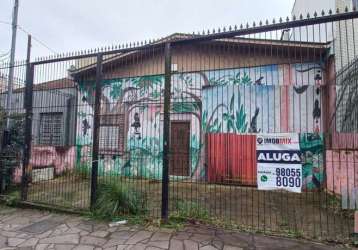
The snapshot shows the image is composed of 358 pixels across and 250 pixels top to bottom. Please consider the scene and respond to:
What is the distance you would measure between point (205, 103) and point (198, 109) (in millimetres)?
342

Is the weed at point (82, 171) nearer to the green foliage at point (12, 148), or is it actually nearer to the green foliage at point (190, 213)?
the green foliage at point (12, 148)

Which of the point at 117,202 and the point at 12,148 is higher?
the point at 12,148

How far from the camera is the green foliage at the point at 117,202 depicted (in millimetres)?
4625

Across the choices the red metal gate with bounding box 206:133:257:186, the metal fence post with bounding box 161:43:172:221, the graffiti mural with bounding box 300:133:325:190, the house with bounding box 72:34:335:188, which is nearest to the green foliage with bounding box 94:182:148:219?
the metal fence post with bounding box 161:43:172:221

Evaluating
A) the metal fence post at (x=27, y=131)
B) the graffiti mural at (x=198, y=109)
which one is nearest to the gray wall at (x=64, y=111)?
the graffiti mural at (x=198, y=109)

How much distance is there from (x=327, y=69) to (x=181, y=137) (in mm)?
5310

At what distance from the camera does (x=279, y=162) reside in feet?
13.1

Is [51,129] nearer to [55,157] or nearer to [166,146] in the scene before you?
[55,157]

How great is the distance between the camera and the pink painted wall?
9.32 metres

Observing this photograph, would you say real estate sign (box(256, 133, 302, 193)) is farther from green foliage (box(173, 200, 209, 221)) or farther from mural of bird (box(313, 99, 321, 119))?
mural of bird (box(313, 99, 321, 119))

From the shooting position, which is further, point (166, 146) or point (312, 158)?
point (312, 158)

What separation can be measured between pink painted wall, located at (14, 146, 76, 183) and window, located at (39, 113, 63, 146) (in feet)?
1.53

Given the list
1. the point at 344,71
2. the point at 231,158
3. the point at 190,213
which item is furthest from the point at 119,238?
the point at 344,71

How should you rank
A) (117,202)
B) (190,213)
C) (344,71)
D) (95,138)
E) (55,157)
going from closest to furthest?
(190,213) < (117,202) < (95,138) < (344,71) < (55,157)
